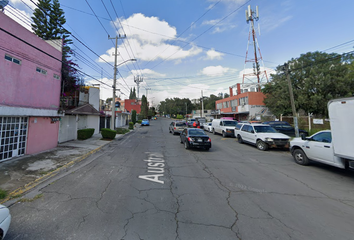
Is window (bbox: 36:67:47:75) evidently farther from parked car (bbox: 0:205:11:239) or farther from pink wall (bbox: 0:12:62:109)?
parked car (bbox: 0:205:11:239)

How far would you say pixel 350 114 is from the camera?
17.9ft

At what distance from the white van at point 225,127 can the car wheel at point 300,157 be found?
9429 mm

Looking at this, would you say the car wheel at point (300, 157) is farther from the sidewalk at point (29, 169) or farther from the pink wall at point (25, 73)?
the pink wall at point (25, 73)

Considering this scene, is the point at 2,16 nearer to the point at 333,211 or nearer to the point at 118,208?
the point at 118,208

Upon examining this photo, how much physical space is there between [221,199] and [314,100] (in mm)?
27115

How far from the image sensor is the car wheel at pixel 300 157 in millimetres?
7609

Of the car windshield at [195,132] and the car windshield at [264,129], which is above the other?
the car windshield at [264,129]

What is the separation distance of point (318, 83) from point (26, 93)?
32.3 meters

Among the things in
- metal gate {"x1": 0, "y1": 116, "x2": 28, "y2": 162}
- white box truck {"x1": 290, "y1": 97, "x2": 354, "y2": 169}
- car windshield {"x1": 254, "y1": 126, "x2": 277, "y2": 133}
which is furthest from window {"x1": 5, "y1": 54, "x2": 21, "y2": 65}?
car windshield {"x1": 254, "y1": 126, "x2": 277, "y2": 133}

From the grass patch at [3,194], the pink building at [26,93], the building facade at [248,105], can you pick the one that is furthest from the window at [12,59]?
the building facade at [248,105]

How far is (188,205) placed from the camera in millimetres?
3924

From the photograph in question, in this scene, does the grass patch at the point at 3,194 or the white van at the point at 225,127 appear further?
the white van at the point at 225,127

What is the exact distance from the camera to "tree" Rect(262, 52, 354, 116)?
22516 mm

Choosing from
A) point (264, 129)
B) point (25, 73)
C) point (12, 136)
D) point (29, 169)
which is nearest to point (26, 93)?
point (25, 73)
